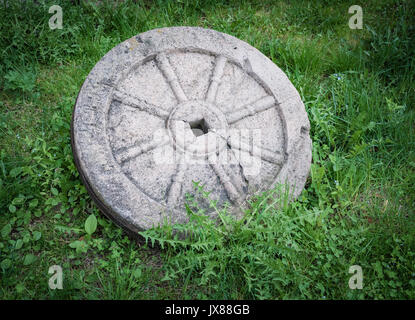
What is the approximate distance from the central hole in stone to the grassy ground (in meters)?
0.59

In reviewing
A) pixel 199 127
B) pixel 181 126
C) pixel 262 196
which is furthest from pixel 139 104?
pixel 262 196

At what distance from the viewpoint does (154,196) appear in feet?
7.18

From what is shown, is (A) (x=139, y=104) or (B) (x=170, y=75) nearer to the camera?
(A) (x=139, y=104)

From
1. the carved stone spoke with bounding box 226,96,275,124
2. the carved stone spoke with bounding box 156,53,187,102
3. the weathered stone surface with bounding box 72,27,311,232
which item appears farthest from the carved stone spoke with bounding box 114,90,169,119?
the carved stone spoke with bounding box 226,96,275,124

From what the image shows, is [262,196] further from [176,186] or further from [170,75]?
[170,75]

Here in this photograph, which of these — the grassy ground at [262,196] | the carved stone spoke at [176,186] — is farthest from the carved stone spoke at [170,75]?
the grassy ground at [262,196]

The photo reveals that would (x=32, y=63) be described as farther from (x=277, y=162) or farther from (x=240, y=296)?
(x=240, y=296)

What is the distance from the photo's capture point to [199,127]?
255cm

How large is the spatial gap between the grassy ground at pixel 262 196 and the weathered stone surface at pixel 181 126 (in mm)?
201

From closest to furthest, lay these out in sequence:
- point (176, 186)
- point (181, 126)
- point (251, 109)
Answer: point (176, 186) < point (181, 126) < point (251, 109)

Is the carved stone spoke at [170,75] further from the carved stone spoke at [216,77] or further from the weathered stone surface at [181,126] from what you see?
the carved stone spoke at [216,77]

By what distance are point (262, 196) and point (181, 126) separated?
692 mm

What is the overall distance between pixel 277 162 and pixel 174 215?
0.80 metres

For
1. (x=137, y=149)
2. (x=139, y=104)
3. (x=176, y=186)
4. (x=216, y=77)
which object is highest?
(x=216, y=77)
